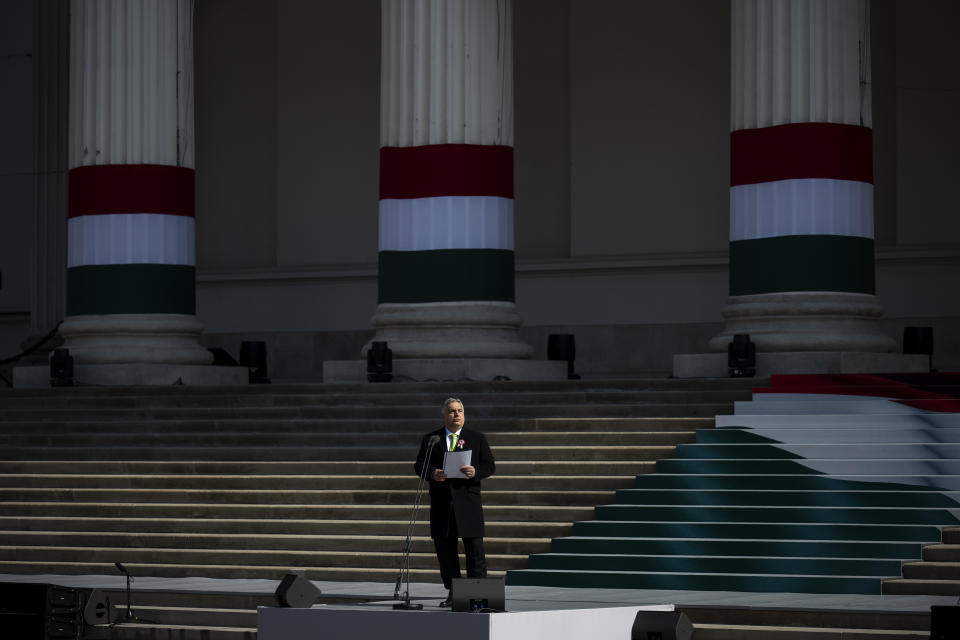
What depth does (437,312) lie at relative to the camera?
20844 millimetres

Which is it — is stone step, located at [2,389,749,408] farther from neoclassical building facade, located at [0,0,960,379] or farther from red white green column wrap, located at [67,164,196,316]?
red white green column wrap, located at [67,164,196,316]

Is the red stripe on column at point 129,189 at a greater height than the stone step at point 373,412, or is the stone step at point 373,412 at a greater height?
the red stripe on column at point 129,189

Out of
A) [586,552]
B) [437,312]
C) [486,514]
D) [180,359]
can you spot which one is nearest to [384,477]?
[486,514]

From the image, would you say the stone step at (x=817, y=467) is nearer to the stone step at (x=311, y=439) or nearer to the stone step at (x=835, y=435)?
the stone step at (x=835, y=435)

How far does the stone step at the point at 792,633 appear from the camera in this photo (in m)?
11.9

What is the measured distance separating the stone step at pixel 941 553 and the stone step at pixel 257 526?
3.22 m

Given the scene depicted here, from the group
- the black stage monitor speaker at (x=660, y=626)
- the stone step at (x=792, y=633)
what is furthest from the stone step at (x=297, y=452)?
the black stage monitor speaker at (x=660, y=626)

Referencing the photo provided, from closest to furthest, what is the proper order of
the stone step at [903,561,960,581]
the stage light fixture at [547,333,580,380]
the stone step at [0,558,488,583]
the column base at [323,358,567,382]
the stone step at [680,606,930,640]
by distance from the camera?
the stone step at [680,606,930,640], the stone step at [903,561,960,581], the stone step at [0,558,488,583], the column base at [323,358,567,382], the stage light fixture at [547,333,580,380]

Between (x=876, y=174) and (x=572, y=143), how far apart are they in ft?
15.5

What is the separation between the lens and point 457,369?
803 inches

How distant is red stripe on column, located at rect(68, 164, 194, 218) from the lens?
22.6 m

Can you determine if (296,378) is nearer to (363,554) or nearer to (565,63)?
(565,63)

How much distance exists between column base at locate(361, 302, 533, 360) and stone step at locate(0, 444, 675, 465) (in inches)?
107

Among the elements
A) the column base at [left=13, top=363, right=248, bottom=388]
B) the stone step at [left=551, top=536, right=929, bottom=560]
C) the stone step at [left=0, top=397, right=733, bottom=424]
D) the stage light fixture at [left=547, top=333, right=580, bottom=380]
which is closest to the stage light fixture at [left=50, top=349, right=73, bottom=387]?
the column base at [left=13, top=363, right=248, bottom=388]
